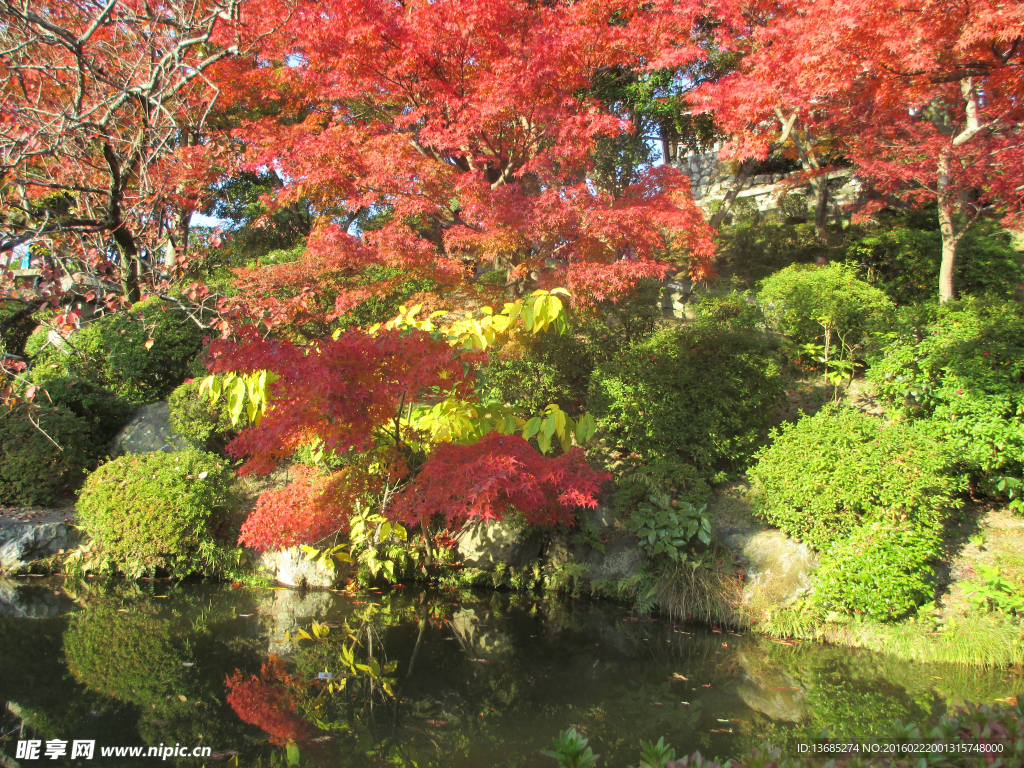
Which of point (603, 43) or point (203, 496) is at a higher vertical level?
point (603, 43)

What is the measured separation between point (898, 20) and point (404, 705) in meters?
6.05

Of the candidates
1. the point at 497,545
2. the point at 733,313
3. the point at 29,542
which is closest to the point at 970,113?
the point at 733,313

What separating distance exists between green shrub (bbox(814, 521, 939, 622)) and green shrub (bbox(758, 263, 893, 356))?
8.91 feet

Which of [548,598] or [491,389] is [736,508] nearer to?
[548,598]

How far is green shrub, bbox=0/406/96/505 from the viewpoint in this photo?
636cm

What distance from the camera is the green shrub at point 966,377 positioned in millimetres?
4734

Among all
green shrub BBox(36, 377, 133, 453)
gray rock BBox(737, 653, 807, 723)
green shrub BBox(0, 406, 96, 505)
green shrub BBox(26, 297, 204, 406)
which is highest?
green shrub BBox(26, 297, 204, 406)

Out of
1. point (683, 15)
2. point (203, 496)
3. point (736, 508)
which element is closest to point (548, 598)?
point (736, 508)

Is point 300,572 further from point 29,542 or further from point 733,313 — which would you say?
point 733,313

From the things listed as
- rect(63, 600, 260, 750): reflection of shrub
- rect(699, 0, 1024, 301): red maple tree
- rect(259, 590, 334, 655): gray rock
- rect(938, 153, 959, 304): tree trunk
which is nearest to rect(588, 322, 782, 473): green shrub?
rect(699, 0, 1024, 301): red maple tree

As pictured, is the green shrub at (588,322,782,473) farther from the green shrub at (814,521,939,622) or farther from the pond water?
the pond water

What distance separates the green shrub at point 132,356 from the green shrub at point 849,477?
717cm

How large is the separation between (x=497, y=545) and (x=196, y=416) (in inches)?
150

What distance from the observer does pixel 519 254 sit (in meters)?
7.01
